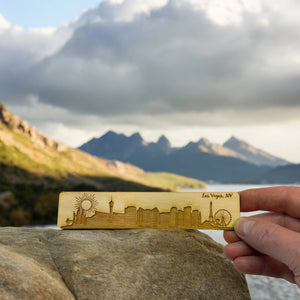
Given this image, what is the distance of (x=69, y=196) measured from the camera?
4621mm

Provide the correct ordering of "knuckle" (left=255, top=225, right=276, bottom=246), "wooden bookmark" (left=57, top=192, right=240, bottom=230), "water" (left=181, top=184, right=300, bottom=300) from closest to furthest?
"knuckle" (left=255, top=225, right=276, bottom=246)
"wooden bookmark" (left=57, top=192, right=240, bottom=230)
"water" (left=181, top=184, right=300, bottom=300)

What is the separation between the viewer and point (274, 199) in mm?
4148

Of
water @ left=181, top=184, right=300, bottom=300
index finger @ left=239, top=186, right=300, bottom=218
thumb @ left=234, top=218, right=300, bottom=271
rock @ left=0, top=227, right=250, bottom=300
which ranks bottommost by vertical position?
water @ left=181, top=184, right=300, bottom=300

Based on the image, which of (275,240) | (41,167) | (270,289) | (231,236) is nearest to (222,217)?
(231,236)

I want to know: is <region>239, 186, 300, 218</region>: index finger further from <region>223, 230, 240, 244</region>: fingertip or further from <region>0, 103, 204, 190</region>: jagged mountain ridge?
<region>0, 103, 204, 190</region>: jagged mountain ridge

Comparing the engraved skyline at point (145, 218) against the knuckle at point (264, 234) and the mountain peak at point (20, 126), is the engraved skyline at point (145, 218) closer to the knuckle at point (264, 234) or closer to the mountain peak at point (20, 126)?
the knuckle at point (264, 234)

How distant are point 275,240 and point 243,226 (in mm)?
521

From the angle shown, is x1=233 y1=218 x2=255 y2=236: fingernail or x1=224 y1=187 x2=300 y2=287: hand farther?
x1=233 y1=218 x2=255 y2=236: fingernail

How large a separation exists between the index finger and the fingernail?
495 millimetres

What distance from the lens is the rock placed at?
10.3ft

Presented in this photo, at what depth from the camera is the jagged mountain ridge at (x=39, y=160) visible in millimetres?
80562

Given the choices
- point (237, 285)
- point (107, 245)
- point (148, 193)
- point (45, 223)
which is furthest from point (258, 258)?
point (45, 223)

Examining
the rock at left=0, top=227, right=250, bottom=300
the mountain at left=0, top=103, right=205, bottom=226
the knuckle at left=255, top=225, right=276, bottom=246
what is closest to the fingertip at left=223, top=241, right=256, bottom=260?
the knuckle at left=255, top=225, right=276, bottom=246

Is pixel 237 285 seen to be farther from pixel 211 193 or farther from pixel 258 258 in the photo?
pixel 211 193
